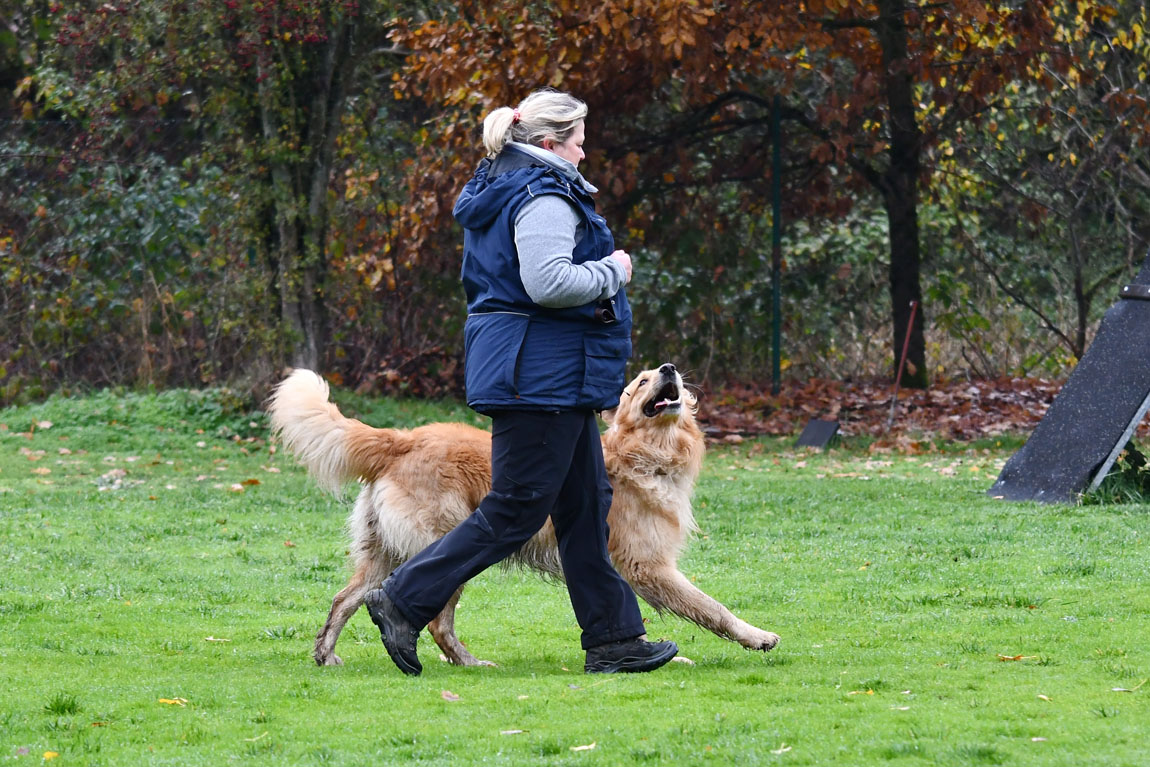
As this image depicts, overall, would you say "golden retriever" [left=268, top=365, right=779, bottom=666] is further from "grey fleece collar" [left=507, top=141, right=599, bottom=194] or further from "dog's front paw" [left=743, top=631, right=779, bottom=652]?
"grey fleece collar" [left=507, top=141, right=599, bottom=194]

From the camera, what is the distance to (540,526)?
185 inches

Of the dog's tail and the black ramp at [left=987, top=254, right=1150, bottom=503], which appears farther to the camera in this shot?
the black ramp at [left=987, top=254, right=1150, bottom=503]

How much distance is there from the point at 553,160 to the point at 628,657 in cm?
Result: 172

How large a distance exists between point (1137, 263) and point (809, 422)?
541 cm

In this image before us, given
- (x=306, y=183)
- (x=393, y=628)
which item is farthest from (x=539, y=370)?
(x=306, y=183)

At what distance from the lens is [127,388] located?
15078 millimetres

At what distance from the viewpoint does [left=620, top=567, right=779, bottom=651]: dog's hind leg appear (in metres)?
5.11

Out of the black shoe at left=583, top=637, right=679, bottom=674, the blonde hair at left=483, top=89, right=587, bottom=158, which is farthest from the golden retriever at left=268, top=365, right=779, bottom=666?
the blonde hair at left=483, top=89, right=587, bottom=158

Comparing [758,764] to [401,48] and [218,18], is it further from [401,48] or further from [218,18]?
[401,48]

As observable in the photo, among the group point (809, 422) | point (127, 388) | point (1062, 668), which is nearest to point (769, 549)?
point (1062, 668)

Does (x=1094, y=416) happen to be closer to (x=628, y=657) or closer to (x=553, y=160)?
(x=628, y=657)

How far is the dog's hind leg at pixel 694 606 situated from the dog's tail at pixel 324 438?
3.61ft

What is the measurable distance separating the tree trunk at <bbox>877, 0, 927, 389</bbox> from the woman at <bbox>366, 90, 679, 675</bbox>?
11.5 meters

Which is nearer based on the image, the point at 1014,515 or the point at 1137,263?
the point at 1014,515
